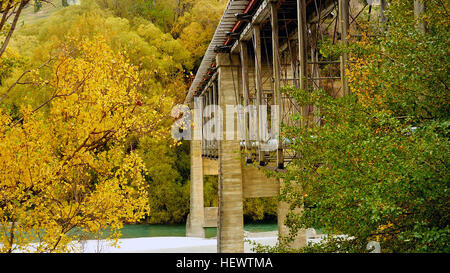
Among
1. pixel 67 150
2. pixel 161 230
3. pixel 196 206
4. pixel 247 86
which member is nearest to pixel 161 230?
pixel 161 230

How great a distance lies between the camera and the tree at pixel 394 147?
333cm

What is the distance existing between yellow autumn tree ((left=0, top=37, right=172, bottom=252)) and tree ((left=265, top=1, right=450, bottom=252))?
3.20 metres

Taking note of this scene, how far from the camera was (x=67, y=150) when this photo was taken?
22.1ft

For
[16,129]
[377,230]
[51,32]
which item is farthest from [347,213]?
[51,32]

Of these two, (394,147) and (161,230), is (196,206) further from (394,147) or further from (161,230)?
(394,147)

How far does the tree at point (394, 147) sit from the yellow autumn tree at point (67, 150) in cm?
320

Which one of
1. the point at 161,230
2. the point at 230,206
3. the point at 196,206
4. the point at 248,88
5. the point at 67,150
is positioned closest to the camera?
the point at 67,150

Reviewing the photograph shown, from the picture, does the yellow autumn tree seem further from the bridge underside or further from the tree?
the bridge underside

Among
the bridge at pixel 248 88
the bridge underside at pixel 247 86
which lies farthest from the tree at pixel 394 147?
the bridge underside at pixel 247 86

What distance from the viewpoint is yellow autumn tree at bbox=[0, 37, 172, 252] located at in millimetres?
6086

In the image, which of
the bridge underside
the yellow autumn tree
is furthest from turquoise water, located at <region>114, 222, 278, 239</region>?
the yellow autumn tree

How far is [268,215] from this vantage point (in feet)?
117

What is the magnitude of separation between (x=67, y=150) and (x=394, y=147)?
479 centimetres

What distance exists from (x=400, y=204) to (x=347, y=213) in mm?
641
